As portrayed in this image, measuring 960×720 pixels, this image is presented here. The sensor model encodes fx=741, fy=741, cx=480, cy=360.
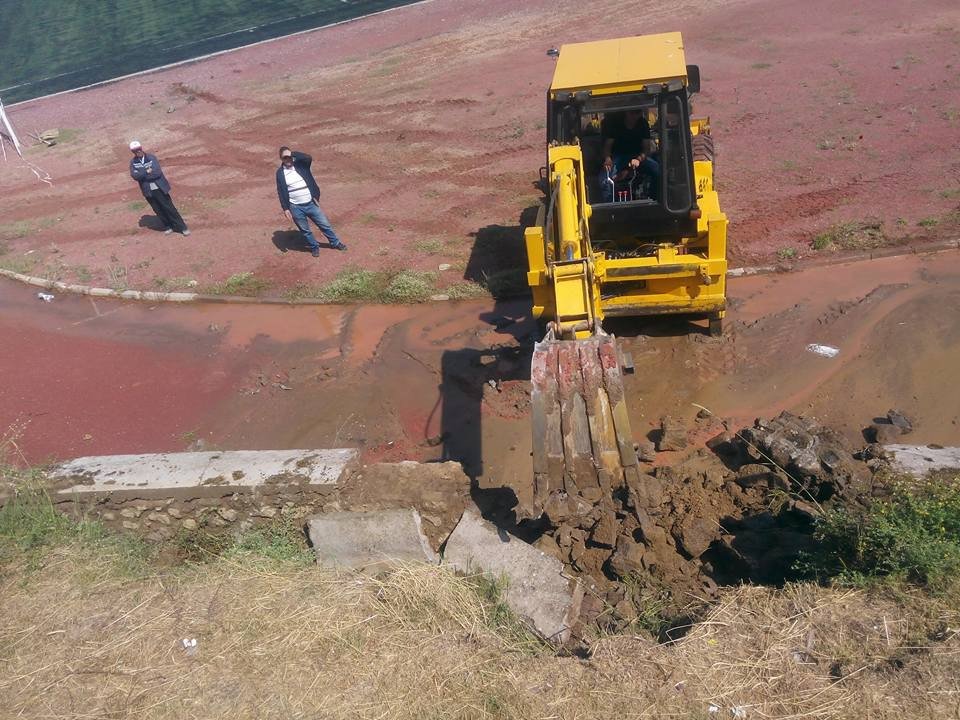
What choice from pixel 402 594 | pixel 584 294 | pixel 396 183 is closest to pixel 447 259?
pixel 396 183

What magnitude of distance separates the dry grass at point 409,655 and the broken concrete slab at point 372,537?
293 mm

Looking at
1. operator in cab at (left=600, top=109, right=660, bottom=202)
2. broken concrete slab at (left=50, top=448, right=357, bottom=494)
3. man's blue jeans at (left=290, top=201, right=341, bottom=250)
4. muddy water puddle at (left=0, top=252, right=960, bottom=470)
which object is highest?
operator in cab at (left=600, top=109, right=660, bottom=202)

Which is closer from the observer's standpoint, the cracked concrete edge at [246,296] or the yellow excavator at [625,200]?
the yellow excavator at [625,200]

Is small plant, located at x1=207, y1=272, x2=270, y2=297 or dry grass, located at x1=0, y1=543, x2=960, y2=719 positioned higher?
small plant, located at x1=207, y1=272, x2=270, y2=297

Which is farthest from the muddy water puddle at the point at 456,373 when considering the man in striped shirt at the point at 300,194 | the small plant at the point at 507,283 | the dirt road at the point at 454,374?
the man in striped shirt at the point at 300,194

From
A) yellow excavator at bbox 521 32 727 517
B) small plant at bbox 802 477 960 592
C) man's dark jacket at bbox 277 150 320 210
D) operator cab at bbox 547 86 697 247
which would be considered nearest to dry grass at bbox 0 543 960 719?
small plant at bbox 802 477 960 592

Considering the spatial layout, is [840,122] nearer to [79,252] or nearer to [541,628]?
[541,628]

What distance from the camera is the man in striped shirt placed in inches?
421

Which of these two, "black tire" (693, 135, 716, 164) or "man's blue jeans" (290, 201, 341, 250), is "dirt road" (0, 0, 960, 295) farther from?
"black tire" (693, 135, 716, 164)

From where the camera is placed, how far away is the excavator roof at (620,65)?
7.07 m

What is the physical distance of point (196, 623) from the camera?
4.82m

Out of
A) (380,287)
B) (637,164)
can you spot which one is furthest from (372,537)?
(380,287)

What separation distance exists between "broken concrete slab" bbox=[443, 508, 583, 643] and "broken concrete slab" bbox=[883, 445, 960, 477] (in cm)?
250

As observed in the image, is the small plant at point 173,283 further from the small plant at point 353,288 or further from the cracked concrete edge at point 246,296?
the small plant at point 353,288
